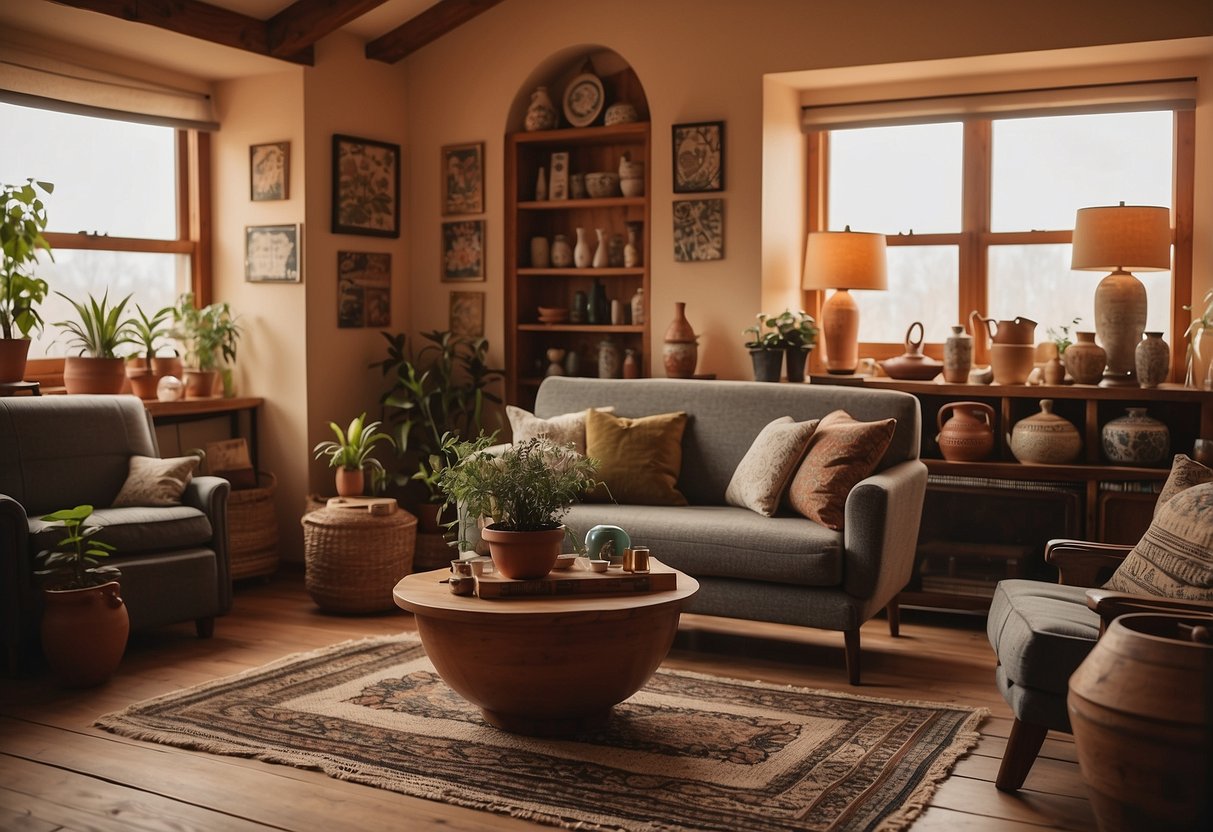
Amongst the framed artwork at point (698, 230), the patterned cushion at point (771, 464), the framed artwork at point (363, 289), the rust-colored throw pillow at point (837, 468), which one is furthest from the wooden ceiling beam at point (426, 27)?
the rust-colored throw pillow at point (837, 468)

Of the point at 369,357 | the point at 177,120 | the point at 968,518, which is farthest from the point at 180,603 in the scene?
the point at 968,518

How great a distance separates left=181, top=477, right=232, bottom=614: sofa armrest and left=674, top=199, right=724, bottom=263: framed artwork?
2298 millimetres

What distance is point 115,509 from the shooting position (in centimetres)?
455

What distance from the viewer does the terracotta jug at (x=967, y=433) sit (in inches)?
194

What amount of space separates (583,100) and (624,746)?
357cm

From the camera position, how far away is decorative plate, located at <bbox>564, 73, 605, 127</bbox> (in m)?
5.91

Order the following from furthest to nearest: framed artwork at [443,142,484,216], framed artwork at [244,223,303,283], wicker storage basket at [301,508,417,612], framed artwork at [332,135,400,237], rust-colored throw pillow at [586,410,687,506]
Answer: framed artwork at [443,142,484,216] → framed artwork at [332,135,400,237] → framed artwork at [244,223,303,283] → wicker storage basket at [301,508,417,612] → rust-colored throw pillow at [586,410,687,506]

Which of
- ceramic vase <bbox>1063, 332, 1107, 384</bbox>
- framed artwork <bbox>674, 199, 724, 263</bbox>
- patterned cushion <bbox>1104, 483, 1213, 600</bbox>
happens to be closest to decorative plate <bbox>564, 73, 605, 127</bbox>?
framed artwork <bbox>674, 199, 724, 263</bbox>

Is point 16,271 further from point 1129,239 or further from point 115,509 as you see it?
point 1129,239

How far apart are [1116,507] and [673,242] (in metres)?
2.23

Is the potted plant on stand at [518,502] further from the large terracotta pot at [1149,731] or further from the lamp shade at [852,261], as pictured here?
the lamp shade at [852,261]

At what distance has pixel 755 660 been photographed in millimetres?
4355

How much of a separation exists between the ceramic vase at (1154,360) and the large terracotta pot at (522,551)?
8.67 ft

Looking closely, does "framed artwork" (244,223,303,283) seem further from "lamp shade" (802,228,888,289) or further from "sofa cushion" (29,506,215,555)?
"lamp shade" (802,228,888,289)
